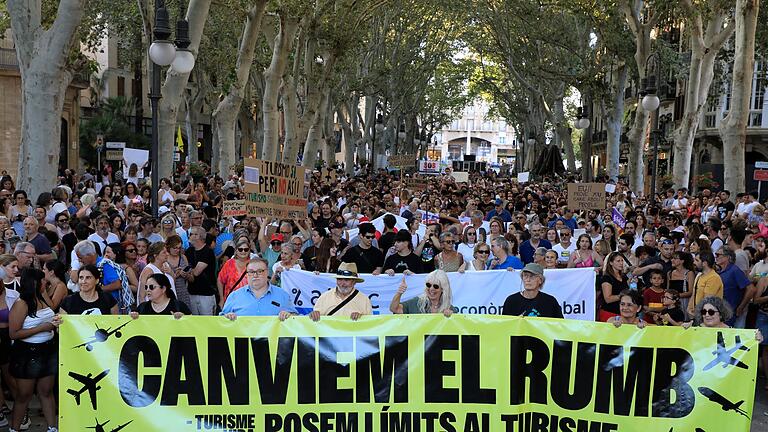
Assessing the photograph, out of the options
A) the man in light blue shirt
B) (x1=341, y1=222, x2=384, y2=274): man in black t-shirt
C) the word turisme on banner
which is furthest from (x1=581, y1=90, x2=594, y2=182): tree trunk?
the man in light blue shirt

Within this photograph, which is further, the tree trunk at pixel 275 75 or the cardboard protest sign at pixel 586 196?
the tree trunk at pixel 275 75

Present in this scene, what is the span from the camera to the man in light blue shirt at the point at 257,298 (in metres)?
7.43

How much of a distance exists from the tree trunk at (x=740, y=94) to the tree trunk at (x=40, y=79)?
13.8 m

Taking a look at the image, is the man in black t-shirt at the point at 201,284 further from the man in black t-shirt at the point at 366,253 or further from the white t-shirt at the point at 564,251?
the white t-shirt at the point at 564,251

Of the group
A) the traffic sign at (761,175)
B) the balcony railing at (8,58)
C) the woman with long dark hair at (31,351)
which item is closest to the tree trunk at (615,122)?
the traffic sign at (761,175)

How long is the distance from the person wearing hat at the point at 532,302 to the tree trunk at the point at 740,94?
15294mm

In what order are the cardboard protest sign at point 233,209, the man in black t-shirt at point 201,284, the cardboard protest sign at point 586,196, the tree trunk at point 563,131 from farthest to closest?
the tree trunk at point 563,131, the cardboard protest sign at point 586,196, the cardboard protest sign at point 233,209, the man in black t-shirt at point 201,284

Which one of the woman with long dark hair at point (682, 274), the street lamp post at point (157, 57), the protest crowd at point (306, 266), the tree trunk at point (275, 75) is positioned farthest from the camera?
the tree trunk at point (275, 75)

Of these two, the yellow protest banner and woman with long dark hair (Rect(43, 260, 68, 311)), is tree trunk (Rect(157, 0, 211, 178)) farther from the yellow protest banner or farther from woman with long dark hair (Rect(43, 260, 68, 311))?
the yellow protest banner

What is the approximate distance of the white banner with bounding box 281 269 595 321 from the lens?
963cm

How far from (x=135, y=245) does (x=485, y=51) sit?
140 feet

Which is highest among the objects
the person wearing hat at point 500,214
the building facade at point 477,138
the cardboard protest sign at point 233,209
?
the building facade at point 477,138

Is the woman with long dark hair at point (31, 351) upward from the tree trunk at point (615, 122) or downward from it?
downward

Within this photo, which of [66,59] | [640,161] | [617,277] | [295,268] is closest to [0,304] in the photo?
[295,268]
